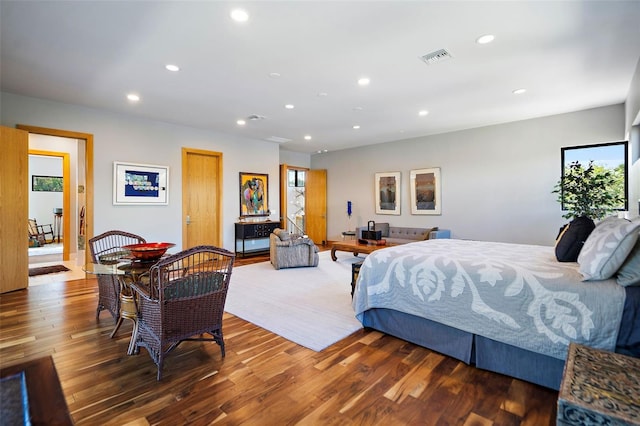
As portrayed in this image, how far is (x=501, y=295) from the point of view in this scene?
7.14 ft

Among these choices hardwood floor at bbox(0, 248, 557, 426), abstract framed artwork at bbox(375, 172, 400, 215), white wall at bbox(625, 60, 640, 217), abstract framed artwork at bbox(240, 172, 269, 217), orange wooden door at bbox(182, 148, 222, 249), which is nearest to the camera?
hardwood floor at bbox(0, 248, 557, 426)

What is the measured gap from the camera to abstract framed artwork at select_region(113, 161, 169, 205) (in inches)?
212

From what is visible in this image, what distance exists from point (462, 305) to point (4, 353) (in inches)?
145

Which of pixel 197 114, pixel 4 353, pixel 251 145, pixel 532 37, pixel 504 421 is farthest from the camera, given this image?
pixel 251 145

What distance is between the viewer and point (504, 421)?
1736mm

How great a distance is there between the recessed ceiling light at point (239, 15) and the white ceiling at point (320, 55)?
0.05 m

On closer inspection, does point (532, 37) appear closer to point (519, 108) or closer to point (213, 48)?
point (519, 108)

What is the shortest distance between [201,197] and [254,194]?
126 centimetres

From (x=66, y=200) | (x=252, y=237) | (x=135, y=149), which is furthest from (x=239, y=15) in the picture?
(x=66, y=200)

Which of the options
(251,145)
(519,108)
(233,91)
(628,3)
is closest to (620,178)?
(519,108)

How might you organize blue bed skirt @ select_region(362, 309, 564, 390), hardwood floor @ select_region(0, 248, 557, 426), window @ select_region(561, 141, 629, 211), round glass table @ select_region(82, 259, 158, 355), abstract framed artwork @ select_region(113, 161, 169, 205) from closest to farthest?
hardwood floor @ select_region(0, 248, 557, 426) < blue bed skirt @ select_region(362, 309, 564, 390) < round glass table @ select_region(82, 259, 158, 355) < window @ select_region(561, 141, 629, 211) < abstract framed artwork @ select_region(113, 161, 169, 205)

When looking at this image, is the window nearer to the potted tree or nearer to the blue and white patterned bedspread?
the potted tree

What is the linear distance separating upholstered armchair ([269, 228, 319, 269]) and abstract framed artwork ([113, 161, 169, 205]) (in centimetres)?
232

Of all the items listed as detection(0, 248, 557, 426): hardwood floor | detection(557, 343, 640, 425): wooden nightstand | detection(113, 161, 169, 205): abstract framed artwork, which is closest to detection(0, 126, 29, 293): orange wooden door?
detection(113, 161, 169, 205): abstract framed artwork
